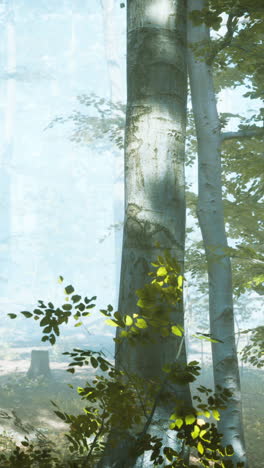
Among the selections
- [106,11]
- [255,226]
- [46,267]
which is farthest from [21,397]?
[46,267]

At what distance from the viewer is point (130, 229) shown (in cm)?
285

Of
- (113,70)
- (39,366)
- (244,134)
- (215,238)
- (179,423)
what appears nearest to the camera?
(179,423)

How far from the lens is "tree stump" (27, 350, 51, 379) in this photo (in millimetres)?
15359

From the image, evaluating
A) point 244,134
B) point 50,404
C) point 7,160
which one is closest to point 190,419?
point 244,134

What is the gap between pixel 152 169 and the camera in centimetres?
287

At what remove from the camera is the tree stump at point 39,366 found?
1536cm

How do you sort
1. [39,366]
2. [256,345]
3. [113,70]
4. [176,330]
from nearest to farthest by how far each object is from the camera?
1. [176,330]
2. [256,345]
3. [39,366]
4. [113,70]

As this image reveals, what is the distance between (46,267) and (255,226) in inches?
1948

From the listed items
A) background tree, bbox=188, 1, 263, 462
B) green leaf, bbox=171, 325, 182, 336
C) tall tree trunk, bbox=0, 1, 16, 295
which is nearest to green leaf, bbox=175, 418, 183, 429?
green leaf, bbox=171, 325, 182, 336

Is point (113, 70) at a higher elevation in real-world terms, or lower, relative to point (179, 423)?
higher

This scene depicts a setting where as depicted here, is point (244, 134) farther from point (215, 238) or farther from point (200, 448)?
point (200, 448)

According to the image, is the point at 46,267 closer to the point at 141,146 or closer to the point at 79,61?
the point at 79,61

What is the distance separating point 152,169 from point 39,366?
13907 mm

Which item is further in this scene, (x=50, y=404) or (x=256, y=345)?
(x=50, y=404)
